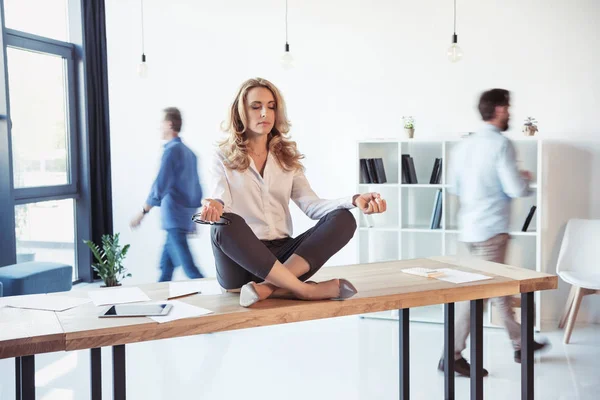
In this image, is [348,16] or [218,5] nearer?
[348,16]

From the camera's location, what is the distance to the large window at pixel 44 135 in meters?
5.68

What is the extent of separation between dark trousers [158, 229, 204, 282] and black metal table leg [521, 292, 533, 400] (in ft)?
8.15

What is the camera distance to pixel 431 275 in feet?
8.91

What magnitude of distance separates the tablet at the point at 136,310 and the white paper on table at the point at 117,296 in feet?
0.29

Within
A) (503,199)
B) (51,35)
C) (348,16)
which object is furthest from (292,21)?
(503,199)

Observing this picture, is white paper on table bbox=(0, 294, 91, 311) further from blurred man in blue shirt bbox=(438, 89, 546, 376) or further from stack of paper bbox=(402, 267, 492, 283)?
blurred man in blue shirt bbox=(438, 89, 546, 376)

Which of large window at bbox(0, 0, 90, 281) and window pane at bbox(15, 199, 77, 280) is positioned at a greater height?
large window at bbox(0, 0, 90, 281)

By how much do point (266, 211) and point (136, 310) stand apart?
28.8 inches

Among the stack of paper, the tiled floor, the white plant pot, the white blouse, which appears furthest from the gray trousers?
the white blouse

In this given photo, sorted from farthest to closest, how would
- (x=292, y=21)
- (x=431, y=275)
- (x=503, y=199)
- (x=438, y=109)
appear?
(x=292, y=21) → (x=438, y=109) → (x=503, y=199) → (x=431, y=275)

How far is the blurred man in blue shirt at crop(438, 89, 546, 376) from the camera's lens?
3742mm

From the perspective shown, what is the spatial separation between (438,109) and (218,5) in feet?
7.28

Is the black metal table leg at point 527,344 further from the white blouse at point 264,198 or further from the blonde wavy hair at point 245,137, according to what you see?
the blonde wavy hair at point 245,137

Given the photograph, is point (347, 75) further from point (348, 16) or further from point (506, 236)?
point (506, 236)
